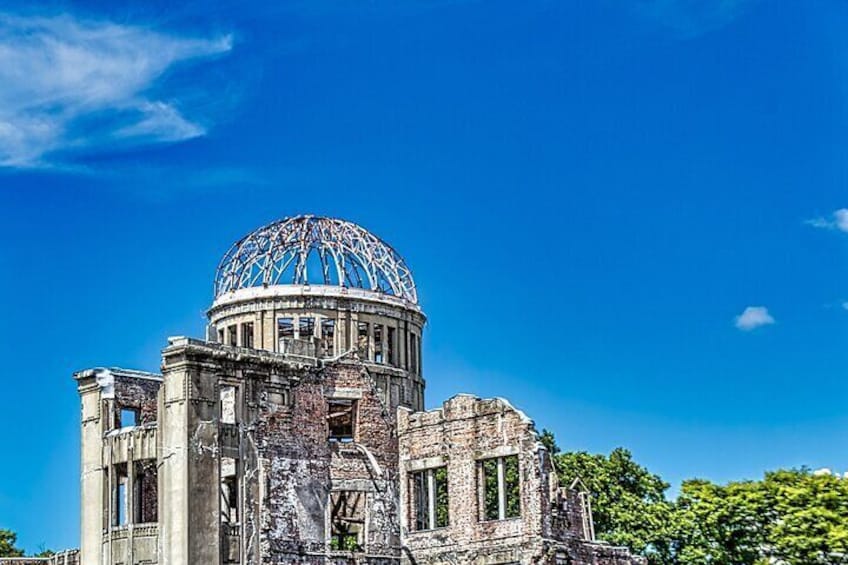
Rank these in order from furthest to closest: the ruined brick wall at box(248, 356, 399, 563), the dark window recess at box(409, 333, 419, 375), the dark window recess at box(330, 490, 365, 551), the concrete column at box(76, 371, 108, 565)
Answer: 1. the dark window recess at box(409, 333, 419, 375)
2. the dark window recess at box(330, 490, 365, 551)
3. the concrete column at box(76, 371, 108, 565)
4. the ruined brick wall at box(248, 356, 399, 563)

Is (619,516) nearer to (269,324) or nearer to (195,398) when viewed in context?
(269,324)

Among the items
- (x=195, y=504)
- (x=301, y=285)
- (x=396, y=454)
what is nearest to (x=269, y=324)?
(x=301, y=285)

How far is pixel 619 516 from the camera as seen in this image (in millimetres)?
55594

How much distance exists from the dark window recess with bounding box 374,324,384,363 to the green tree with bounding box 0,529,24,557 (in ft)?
59.2

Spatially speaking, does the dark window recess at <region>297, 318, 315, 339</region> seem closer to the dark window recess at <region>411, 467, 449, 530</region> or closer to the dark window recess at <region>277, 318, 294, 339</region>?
the dark window recess at <region>277, 318, 294, 339</region>

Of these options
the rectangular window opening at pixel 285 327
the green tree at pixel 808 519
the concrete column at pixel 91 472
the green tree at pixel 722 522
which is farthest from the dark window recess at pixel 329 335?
the green tree at pixel 808 519

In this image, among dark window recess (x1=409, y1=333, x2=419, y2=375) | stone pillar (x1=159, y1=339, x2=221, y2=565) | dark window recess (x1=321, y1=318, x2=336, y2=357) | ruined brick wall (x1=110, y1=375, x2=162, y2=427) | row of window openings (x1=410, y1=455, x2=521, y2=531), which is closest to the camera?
stone pillar (x1=159, y1=339, x2=221, y2=565)

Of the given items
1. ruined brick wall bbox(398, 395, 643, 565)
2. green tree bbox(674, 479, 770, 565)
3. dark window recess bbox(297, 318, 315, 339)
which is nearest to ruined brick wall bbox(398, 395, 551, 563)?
ruined brick wall bbox(398, 395, 643, 565)

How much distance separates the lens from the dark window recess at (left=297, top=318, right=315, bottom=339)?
54.6m

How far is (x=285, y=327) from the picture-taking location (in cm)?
5506

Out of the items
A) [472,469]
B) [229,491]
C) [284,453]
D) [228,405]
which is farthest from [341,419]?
[472,469]

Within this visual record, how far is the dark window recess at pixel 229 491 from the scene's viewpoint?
1793 inches

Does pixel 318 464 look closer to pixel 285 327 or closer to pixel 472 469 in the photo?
pixel 472 469

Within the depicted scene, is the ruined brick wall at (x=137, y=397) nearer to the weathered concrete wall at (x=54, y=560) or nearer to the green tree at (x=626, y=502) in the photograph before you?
the weathered concrete wall at (x=54, y=560)
